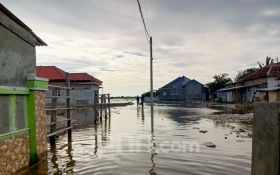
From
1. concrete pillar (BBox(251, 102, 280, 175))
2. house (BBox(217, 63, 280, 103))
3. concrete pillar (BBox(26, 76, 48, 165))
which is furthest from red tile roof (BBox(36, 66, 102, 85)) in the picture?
concrete pillar (BBox(251, 102, 280, 175))

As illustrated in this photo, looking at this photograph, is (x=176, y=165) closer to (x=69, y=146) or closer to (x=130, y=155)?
(x=130, y=155)

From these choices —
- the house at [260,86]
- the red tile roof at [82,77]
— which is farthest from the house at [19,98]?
the red tile roof at [82,77]

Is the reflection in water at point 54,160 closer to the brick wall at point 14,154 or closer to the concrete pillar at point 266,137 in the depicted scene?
the brick wall at point 14,154

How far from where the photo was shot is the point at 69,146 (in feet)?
41.3

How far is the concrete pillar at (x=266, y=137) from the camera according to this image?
2584mm

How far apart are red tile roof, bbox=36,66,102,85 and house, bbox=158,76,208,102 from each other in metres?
36.6

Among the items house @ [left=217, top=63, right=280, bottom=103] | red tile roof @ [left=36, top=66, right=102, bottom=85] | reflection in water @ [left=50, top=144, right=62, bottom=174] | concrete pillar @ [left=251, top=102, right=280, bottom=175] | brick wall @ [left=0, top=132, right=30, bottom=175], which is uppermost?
red tile roof @ [left=36, top=66, right=102, bottom=85]

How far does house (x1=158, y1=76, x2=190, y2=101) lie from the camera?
86.4m

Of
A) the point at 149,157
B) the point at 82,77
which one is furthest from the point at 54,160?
the point at 82,77

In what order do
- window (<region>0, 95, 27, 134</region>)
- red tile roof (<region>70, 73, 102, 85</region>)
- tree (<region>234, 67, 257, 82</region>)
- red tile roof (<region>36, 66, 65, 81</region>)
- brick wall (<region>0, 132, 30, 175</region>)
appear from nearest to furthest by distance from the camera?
brick wall (<region>0, 132, 30, 175</region>), window (<region>0, 95, 27, 134</region>), red tile roof (<region>36, 66, 65, 81</region>), red tile roof (<region>70, 73, 102, 85</region>), tree (<region>234, 67, 257, 82</region>)

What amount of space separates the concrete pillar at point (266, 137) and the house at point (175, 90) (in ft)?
273

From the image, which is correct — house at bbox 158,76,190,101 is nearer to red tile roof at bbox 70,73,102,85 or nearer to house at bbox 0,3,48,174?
red tile roof at bbox 70,73,102,85

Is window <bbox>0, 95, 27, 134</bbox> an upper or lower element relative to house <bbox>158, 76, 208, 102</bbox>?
lower

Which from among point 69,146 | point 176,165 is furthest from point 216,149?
point 69,146
